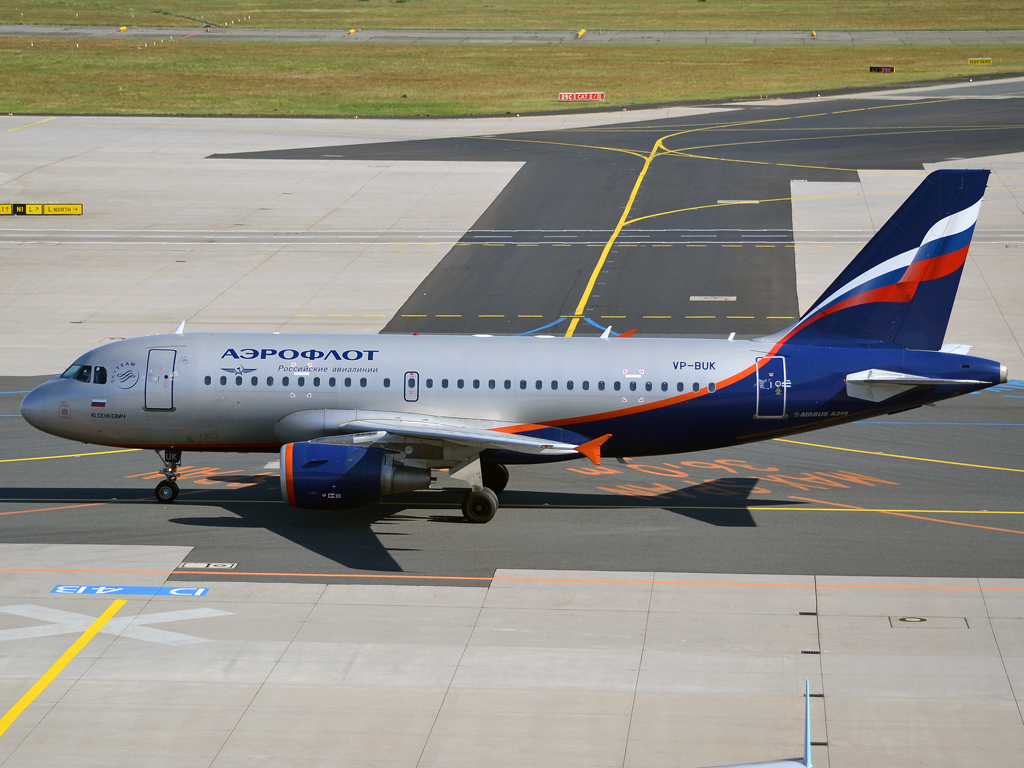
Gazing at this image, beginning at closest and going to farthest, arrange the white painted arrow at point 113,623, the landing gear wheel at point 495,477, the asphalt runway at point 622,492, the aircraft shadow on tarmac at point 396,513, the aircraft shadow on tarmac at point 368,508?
1. the white painted arrow at point 113,623
2. the asphalt runway at point 622,492
3. the aircraft shadow on tarmac at point 396,513
4. the aircraft shadow on tarmac at point 368,508
5. the landing gear wheel at point 495,477

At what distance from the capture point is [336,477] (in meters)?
30.4

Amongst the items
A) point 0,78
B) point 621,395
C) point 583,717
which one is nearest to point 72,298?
point 621,395

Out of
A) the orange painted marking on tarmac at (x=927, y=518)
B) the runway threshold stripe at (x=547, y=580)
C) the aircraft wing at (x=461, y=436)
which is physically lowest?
the runway threshold stripe at (x=547, y=580)

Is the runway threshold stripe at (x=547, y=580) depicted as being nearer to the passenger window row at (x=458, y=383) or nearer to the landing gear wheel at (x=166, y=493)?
the landing gear wheel at (x=166, y=493)

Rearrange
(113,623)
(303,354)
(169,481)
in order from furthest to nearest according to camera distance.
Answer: (169,481)
(303,354)
(113,623)

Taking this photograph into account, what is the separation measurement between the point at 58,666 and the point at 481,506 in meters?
11.8

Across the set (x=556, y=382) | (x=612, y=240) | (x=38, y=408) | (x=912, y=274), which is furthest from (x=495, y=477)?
(x=612, y=240)

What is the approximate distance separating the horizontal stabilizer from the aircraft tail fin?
116 cm

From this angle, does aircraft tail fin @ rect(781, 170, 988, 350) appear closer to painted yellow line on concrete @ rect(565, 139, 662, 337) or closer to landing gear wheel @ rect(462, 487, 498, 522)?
landing gear wheel @ rect(462, 487, 498, 522)

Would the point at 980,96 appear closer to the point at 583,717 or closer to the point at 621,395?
the point at 621,395

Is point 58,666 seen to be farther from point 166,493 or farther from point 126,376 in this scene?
point 126,376

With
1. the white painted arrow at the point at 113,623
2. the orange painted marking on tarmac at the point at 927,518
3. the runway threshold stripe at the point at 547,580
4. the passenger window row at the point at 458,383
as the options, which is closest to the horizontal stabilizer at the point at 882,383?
the orange painted marking on tarmac at the point at 927,518

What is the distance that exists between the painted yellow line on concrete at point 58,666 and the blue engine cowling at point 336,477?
207 inches

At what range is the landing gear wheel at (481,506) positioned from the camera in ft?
105
